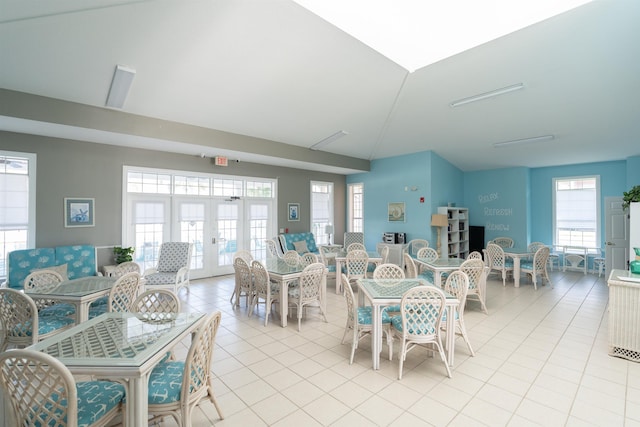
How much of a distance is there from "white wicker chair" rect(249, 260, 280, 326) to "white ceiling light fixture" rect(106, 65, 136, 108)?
9.91ft

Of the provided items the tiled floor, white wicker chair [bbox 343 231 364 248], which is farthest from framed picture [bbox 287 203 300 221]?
the tiled floor

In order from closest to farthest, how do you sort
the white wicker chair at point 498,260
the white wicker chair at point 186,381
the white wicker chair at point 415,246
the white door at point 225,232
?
the white wicker chair at point 186,381
the white wicker chair at point 498,260
the white door at point 225,232
the white wicker chair at point 415,246

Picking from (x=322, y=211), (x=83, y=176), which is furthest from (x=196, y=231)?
(x=322, y=211)

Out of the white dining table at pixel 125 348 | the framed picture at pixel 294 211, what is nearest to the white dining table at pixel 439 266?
the white dining table at pixel 125 348

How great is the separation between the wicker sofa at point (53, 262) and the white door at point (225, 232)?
250cm

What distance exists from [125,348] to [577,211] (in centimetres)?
1046

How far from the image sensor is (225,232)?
7.56 m

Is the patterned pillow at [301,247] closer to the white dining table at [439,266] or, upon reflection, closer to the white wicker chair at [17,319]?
the white dining table at [439,266]

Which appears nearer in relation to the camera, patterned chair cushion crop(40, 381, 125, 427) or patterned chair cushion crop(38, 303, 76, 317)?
patterned chair cushion crop(40, 381, 125, 427)

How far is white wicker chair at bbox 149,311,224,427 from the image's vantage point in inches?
74.5

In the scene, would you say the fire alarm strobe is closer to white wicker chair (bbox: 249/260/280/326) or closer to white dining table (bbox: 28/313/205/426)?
white wicker chair (bbox: 249/260/280/326)

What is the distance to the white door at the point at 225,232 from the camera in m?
7.38

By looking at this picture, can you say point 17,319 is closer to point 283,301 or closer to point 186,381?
point 186,381

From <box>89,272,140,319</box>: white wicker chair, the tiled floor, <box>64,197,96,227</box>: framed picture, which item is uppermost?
<box>64,197,96,227</box>: framed picture
